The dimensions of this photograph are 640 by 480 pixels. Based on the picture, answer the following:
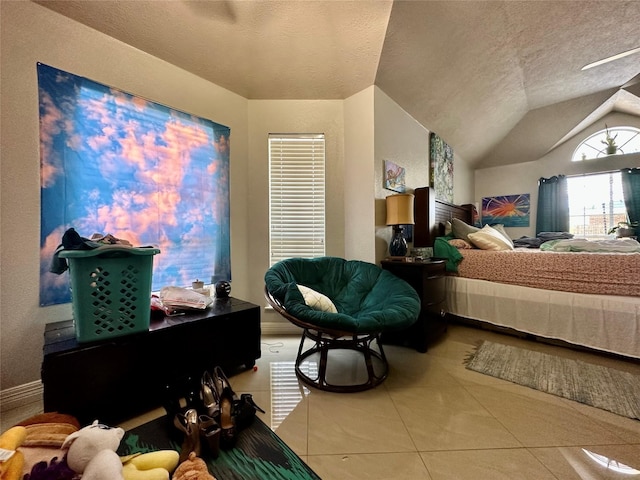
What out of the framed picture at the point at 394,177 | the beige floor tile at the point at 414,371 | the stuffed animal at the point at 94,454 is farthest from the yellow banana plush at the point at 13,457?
the framed picture at the point at 394,177

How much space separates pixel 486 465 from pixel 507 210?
5.59m

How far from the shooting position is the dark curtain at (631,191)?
13.5 ft

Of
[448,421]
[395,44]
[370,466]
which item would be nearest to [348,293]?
[448,421]

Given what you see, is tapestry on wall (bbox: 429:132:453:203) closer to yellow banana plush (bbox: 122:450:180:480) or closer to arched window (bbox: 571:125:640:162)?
arched window (bbox: 571:125:640:162)

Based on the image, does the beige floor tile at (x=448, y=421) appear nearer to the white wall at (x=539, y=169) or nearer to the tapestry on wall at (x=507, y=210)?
the tapestry on wall at (x=507, y=210)

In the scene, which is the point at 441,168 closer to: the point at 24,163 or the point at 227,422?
the point at 227,422

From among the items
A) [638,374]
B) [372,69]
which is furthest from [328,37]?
[638,374]

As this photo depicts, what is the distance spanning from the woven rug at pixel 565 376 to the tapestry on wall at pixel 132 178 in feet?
7.76

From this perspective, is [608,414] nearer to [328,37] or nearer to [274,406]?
[274,406]

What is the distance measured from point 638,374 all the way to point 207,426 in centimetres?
275

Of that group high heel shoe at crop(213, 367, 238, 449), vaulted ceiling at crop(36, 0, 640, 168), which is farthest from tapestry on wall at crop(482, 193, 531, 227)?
high heel shoe at crop(213, 367, 238, 449)

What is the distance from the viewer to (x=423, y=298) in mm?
2016

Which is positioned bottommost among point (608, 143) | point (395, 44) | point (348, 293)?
point (348, 293)

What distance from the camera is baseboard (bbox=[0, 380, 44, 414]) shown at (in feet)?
4.40
